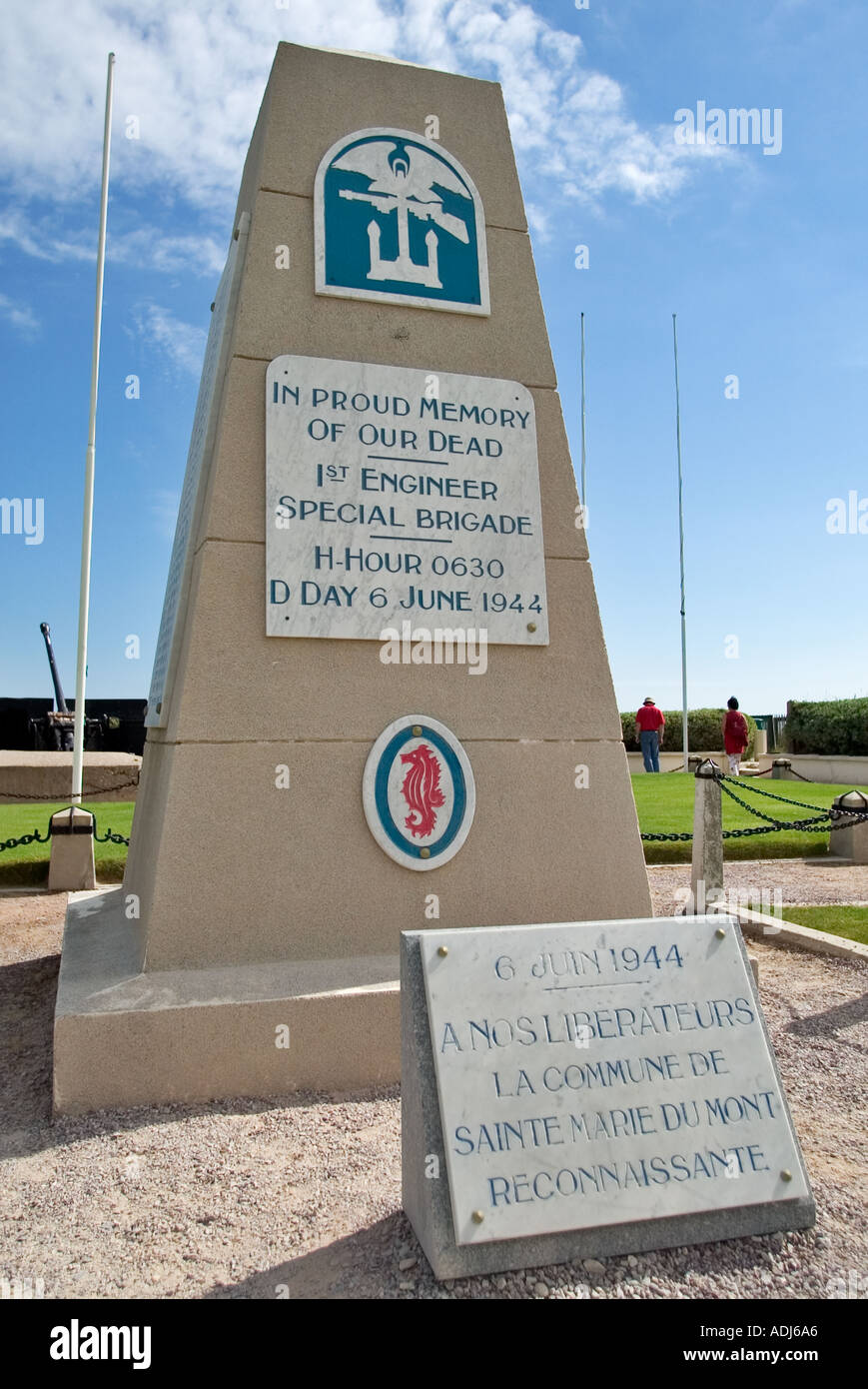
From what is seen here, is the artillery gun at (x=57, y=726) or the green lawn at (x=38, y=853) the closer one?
the green lawn at (x=38, y=853)

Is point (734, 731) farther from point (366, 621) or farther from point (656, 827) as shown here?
point (366, 621)

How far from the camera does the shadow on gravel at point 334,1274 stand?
2289mm

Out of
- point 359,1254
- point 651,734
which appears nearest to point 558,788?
point 359,1254

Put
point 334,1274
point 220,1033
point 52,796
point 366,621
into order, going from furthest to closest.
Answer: point 52,796, point 366,621, point 220,1033, point 334,1274

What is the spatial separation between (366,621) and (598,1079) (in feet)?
7.63

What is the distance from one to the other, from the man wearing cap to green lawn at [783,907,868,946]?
1146 cm

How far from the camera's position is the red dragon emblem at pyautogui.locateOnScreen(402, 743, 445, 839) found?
421 centimetres

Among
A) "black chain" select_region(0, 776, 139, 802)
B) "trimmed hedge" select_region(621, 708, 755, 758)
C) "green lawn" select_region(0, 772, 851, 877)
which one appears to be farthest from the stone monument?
"trimmed hedge" select_region(621, 708, 755, 758)

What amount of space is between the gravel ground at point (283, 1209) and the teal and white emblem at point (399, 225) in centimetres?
366

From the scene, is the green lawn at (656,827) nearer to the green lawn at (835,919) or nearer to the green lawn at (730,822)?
the green lawn at (730,822)

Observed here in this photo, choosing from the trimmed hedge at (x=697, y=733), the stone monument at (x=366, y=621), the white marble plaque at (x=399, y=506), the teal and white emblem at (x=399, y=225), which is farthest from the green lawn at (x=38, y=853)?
the trimmed hedge at (x=697, y=733)

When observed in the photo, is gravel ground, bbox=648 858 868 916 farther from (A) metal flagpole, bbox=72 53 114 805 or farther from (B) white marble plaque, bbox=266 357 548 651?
(A) metal flagpole, bbox=72 53 114 805

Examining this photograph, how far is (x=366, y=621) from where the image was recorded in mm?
4203

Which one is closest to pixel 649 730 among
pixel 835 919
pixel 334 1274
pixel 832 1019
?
pixel 835 919
